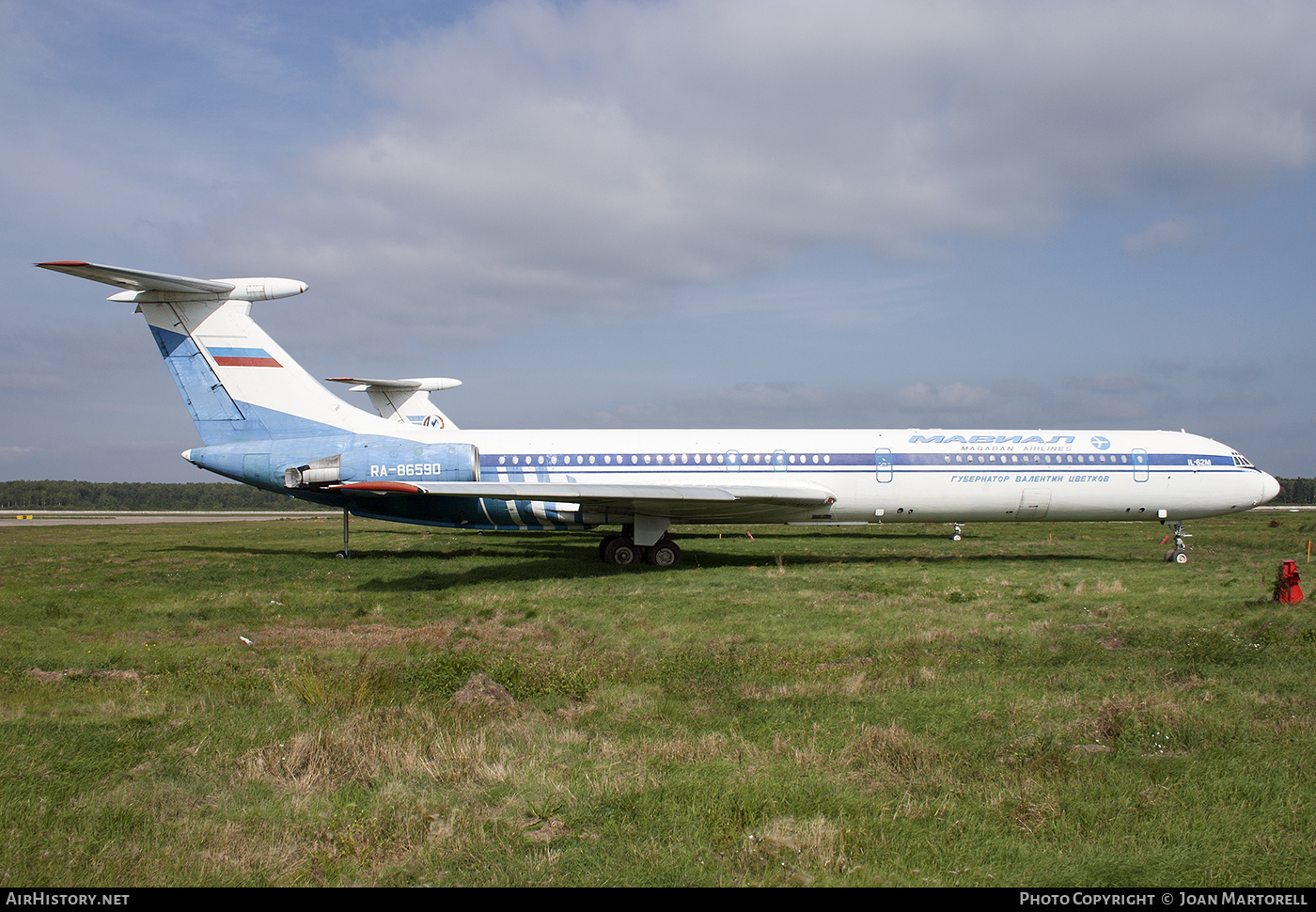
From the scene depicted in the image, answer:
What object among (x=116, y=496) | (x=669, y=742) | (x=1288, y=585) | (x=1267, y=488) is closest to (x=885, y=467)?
(x=1288, y=585)

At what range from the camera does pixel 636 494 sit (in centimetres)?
1723

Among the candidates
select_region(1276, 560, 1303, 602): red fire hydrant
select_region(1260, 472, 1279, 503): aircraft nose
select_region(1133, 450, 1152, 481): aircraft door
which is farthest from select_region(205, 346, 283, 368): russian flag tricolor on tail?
select_region(1260, 472, 1279, 503): aircraft nose

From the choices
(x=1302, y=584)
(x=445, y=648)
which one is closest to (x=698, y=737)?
(x=445, y=648)

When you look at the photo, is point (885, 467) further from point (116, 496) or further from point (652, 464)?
point (116, 496)

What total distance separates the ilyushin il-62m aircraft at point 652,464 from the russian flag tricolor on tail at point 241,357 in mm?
30

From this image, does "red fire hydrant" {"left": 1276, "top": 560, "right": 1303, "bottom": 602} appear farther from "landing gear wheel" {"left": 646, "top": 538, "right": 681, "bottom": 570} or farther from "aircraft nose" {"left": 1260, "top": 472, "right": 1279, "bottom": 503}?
"landing gear wheel" {"left": 646, "top": 538, "right": 681, "bottom": 570}

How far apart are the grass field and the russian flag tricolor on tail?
7.32m

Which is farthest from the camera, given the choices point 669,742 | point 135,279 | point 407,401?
point 407,401

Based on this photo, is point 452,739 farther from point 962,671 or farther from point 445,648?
point 962,671

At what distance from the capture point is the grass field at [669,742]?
4270 millimetres

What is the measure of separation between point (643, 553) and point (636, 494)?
2.65 meters

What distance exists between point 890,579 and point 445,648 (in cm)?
939

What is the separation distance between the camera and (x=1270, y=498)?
795 inches

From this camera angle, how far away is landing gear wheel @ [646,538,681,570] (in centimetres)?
1895
